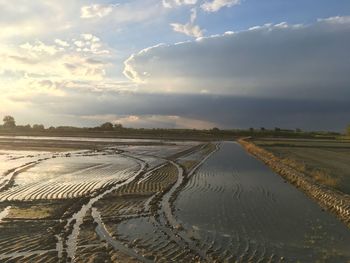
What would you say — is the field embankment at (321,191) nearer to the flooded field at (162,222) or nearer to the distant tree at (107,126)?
the flooded field at (162,222)

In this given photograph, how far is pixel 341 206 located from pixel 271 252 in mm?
5855

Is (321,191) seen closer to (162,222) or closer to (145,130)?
(162,222)

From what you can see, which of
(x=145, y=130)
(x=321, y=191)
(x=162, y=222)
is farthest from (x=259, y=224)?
(x=145, y=130)

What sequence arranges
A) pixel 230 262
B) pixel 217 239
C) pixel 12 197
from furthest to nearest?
pixel 12 197, pixel 217 239, pixel 230 262

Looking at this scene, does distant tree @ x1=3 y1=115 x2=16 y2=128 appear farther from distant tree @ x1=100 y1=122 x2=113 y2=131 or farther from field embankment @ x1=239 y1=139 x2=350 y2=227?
field embankment @ x1=239 y1=139 x2=350 y2=227

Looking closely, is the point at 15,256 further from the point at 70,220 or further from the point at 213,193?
the point at 213,193

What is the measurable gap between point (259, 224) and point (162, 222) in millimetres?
2825

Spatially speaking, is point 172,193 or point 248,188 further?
point 248,188

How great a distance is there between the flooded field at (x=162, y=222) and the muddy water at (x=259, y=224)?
0.03m

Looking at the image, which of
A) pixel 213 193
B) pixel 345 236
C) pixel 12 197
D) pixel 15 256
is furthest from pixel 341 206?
pixel 12 197

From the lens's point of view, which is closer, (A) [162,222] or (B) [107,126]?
(A) [162,222]

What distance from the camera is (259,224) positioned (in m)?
13.3

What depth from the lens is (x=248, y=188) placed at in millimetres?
20969

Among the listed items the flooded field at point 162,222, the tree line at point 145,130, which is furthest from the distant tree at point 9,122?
the flooded field at point 162,222
